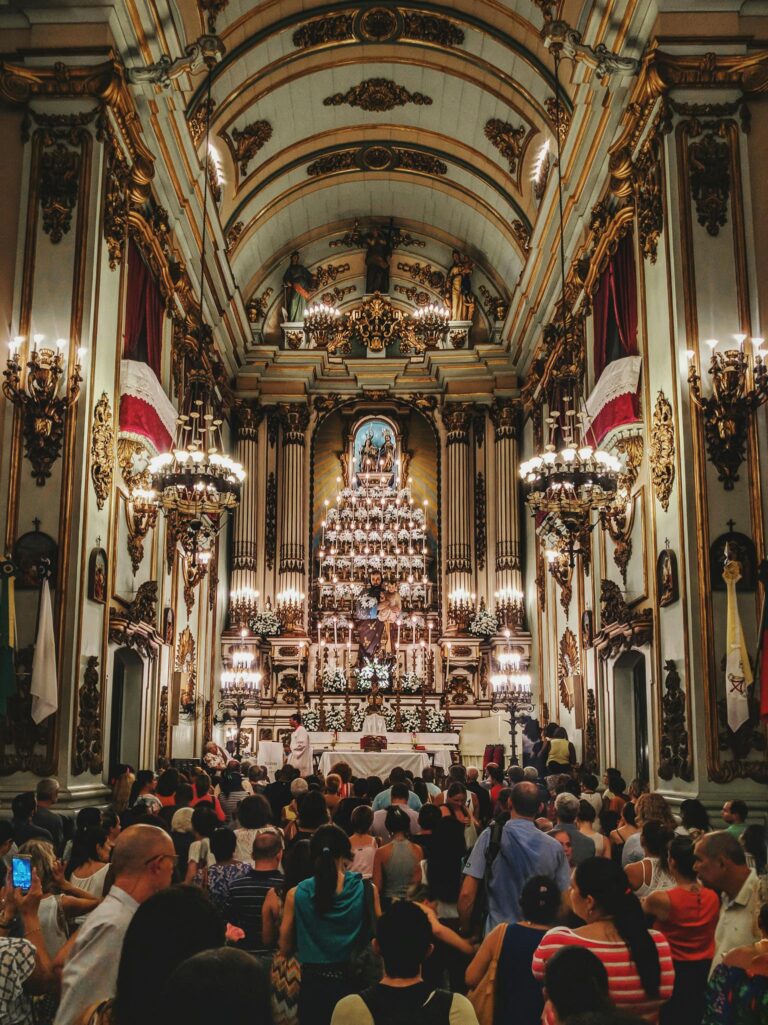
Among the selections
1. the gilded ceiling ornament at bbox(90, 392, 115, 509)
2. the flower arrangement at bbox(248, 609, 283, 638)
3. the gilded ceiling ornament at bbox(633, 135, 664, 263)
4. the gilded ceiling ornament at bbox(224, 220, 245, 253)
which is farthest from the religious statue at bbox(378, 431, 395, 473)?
the gilded ceiling ornament at bbox(90, 392, 115, 509)

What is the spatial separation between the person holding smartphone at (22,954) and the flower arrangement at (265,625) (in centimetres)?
1901

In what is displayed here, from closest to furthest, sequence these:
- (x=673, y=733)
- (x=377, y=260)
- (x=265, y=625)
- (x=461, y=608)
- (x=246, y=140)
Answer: (x=673, y=733)
(x=246, y=140)
(x=265, y=625)
(x=461, y=608)
(x=377, y=260)

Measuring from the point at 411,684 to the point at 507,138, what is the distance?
440 inches

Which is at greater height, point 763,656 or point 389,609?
point 389,609

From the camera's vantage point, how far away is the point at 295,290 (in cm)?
2602

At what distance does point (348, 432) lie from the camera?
26.0 m

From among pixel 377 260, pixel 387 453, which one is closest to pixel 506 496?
pixel 387 453

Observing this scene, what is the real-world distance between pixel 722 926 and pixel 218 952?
2.83m

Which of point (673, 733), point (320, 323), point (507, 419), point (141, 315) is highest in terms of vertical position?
point (320, 323)

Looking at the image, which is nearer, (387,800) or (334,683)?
(387,800)

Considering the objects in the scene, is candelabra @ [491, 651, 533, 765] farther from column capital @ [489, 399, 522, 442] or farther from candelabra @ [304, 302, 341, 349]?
candelabra @ [304, 302, 341, 349]

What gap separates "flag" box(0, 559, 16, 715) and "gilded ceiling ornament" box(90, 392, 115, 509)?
174cm

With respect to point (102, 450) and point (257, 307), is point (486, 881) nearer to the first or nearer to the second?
point (102, 450)

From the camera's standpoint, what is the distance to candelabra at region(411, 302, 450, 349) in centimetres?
2573
